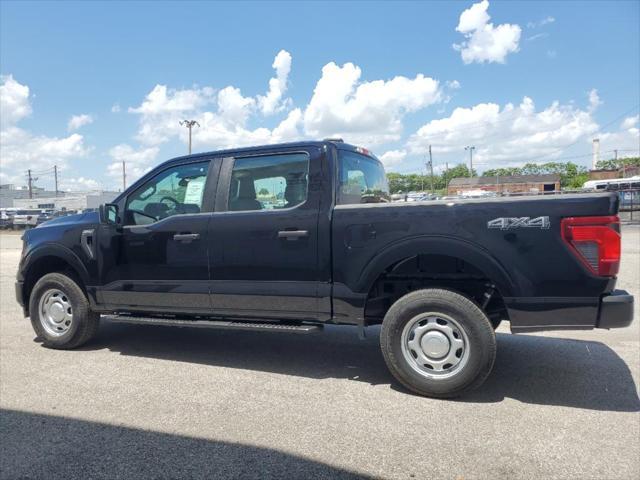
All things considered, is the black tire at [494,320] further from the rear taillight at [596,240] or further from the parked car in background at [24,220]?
the parked car in background at [24,220]

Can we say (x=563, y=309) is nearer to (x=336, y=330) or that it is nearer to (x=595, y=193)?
(x=595, y=193)

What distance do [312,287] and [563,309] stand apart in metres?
1.93

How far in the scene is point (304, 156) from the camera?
441 cm

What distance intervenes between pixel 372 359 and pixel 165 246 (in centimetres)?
229

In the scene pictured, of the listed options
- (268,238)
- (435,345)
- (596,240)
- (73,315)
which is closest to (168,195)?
(268,238)

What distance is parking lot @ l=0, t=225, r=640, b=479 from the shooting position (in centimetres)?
288

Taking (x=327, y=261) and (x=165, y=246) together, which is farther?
(x=165, y=246)

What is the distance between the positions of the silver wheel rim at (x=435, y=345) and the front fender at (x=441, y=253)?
451 millimetres

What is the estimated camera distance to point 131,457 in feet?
9.78

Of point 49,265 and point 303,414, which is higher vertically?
point 49,265

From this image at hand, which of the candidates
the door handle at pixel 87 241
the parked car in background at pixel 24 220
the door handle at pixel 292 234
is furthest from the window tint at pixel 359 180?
the parked car in background at pixel 24 220

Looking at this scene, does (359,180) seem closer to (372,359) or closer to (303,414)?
(372,359)

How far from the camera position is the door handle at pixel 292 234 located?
4.21 meters

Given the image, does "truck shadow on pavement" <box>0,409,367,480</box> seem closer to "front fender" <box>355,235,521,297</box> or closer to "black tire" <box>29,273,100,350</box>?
"front fender" <box>355,235,521,297</box>
